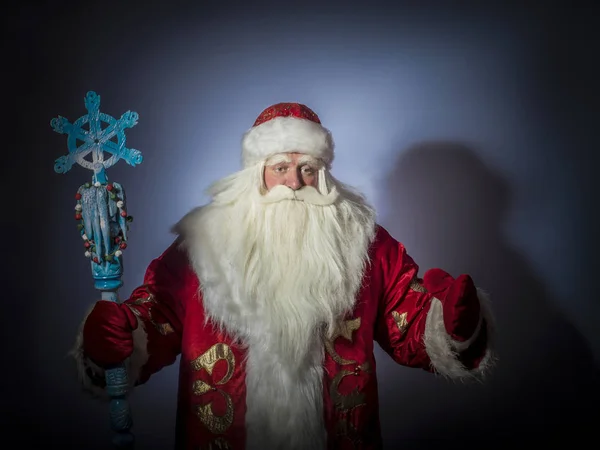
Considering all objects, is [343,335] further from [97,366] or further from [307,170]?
[97,366]

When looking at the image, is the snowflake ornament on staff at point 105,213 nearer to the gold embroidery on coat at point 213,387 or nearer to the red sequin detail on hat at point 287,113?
the gold embroidery on coat at point 213,387

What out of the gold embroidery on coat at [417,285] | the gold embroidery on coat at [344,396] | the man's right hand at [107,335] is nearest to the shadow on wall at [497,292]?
the gold embroidery on coat at [417,285]

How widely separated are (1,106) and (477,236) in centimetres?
234

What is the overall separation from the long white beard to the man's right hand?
0.33 metres

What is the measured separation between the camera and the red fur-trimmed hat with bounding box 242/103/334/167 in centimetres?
209

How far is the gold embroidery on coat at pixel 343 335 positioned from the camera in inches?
78.0

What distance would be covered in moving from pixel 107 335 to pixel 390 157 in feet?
5.78

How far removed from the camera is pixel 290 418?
1.86 m

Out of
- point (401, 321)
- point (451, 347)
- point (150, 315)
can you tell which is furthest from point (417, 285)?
point (150, 315)

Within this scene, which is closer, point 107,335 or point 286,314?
point 107,335

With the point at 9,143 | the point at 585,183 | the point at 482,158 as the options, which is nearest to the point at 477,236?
the point at 482,158

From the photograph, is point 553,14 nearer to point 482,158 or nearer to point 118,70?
point 482,158

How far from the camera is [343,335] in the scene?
2.01 meters

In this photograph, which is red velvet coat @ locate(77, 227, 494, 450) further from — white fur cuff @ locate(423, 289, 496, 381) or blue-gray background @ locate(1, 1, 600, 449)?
blue-gray background @ locate(1, 1, 600, 449)
